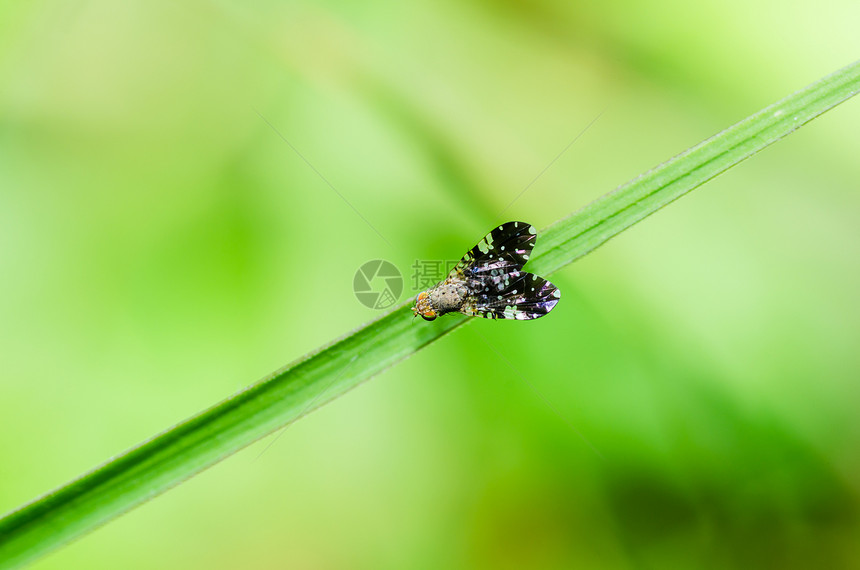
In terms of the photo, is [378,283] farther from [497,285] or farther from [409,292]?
[497,285]

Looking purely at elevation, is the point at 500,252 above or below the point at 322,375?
above

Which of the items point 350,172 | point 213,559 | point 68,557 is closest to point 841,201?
point 350,172

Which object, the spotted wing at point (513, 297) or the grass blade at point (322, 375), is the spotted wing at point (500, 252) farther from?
the grass blade at point (322, 375)

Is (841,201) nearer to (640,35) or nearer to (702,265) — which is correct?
(702,265)

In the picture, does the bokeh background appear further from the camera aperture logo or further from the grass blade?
the grass blade

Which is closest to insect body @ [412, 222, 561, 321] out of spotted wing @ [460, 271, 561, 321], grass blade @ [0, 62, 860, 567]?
spotted wing @ [460, 271, 561, 321]

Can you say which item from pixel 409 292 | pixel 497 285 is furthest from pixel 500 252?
pixel 409 292
